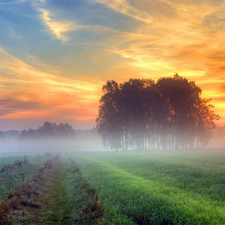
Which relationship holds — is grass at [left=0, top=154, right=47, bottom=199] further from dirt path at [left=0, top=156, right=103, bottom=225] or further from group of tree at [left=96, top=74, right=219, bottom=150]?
group of tree at [left=96, top=74, right=219, bottom=150]

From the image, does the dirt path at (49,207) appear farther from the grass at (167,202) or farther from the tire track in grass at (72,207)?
the grass at (167,202)

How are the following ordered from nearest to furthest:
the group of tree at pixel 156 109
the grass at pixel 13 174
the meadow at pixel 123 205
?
the meadow at pixel 123 205
the grass at pixel 13 174
the group of tree at pixel 156 109

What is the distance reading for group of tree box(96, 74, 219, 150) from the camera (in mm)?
76250

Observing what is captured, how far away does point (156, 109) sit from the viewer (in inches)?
3118

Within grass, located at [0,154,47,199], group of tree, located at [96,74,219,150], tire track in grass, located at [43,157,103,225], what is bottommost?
tire track in grass, located at [43,157,103,225]

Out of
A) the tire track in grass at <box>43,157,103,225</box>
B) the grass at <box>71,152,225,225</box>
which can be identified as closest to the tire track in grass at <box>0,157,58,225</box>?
the tire track in grass at <box>43,157,103,225</box>

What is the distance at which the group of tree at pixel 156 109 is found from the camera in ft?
250

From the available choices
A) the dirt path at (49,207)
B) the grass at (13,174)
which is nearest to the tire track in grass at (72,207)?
the dirt path at (49,207)

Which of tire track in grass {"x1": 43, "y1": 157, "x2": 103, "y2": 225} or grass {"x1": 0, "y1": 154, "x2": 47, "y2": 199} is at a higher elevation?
grass {"x1": 0, "y1": 154, "x2": 47, "y2": 199}

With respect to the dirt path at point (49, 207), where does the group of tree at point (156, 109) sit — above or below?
above

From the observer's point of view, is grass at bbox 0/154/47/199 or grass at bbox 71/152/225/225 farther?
grass at bbox 0/154/47/199

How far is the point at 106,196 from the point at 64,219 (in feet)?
13.7

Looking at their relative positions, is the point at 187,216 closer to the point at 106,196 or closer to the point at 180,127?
the point at 106,196

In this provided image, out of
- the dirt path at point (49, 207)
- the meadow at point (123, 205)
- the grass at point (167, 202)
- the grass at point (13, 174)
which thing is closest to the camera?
the grass at point (167, 202)
